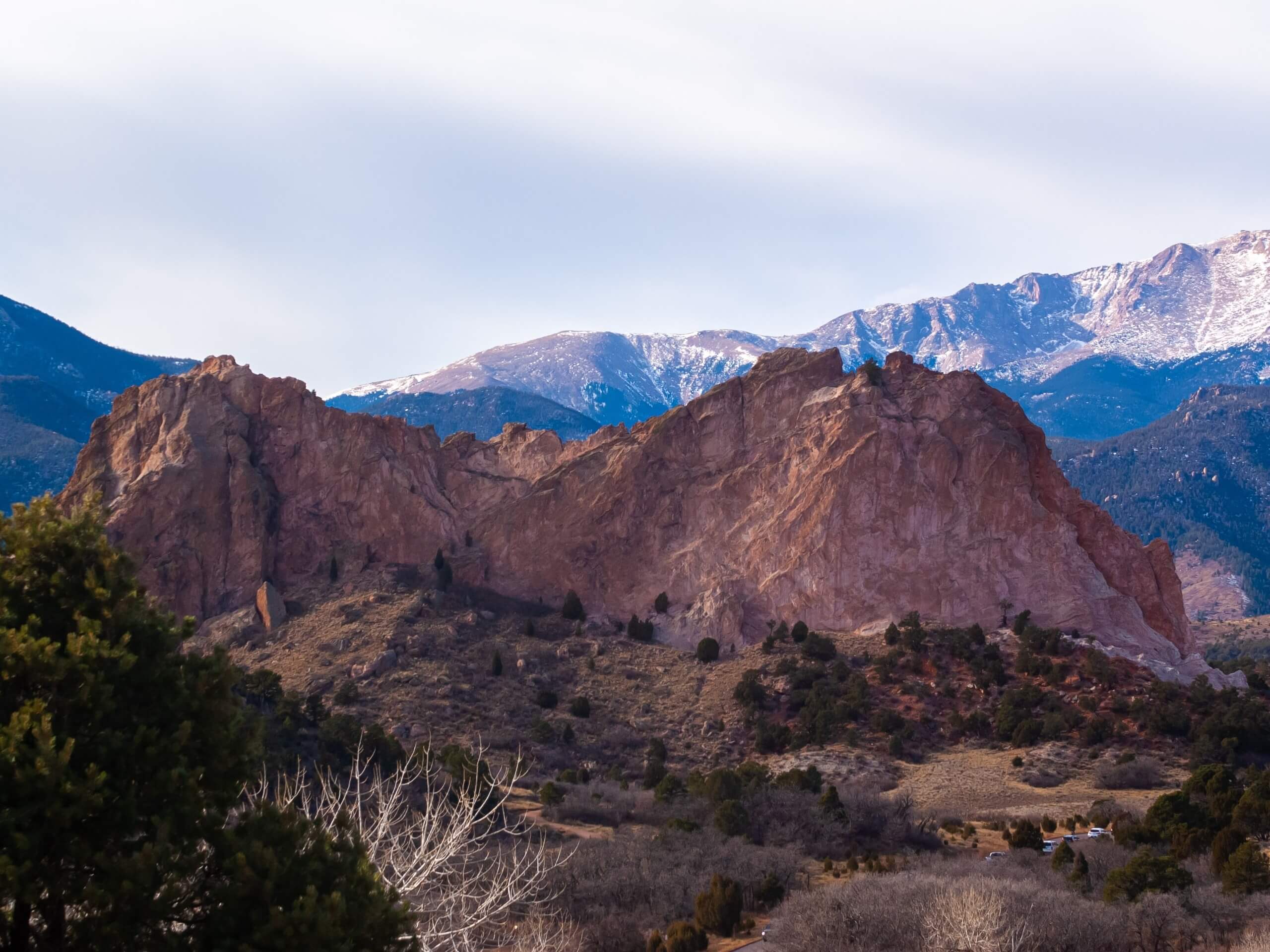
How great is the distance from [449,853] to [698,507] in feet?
180

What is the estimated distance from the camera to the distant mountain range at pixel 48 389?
359 feet

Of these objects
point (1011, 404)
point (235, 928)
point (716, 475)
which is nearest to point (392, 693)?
point (716, 475)

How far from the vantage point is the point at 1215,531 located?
7854 inches

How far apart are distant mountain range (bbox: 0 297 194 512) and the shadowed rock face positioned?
3242cm

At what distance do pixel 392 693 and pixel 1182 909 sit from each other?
40.6 metres

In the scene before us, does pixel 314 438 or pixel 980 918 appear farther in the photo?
pixel 314 438

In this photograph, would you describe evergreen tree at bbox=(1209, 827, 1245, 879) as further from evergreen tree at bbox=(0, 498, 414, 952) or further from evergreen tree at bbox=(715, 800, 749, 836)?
evergreen tree at bbox=(0, 498, 414, 952)

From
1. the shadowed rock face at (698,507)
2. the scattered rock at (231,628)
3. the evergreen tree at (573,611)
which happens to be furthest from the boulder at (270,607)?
the evergreen tree at (573,611)

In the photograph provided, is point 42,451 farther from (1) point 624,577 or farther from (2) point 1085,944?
(2) point 1085,944

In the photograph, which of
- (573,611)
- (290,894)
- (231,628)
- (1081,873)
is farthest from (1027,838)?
(231,628)

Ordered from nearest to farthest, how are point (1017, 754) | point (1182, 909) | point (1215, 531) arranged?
point (1182, 909) < point (1017, 754) < point (1215, 531)

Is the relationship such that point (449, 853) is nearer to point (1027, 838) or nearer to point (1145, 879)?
point (1145, 879)

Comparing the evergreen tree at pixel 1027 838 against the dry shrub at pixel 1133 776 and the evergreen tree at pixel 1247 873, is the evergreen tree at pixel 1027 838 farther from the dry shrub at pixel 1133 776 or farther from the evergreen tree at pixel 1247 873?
the dry shrub at pixel 1133 776

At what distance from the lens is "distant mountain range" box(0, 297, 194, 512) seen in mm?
109375
